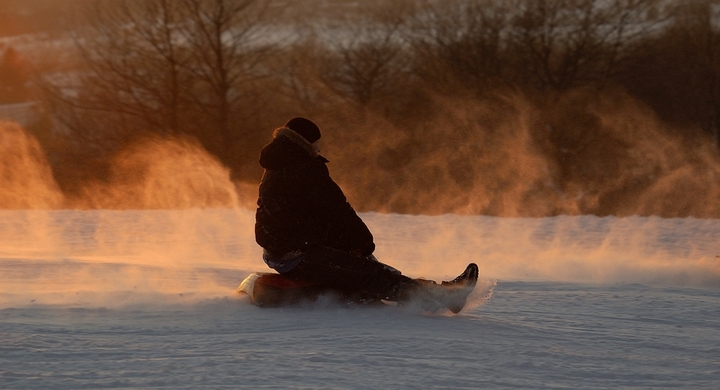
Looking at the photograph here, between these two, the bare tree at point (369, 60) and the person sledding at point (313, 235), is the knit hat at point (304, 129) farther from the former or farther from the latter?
the bare tree at point (369, 60)

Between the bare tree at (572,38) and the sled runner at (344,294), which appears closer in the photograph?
the sled runner at (344,294)

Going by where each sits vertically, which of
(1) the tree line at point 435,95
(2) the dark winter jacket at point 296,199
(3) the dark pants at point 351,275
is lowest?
(3) the dark pants at point 351,275

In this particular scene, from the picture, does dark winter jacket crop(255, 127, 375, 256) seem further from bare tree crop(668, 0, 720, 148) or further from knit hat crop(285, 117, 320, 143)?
bare tree crop(668, 0, 720, 148)

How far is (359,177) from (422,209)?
2.60 meters

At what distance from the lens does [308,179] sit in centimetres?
578

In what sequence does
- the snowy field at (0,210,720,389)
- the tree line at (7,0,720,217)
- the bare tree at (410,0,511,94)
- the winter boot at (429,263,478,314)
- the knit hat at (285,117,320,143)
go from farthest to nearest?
the bare tree at (410,0,511,94), the tree line at (7,0,720,217), the knit hat at (285,117,320,143), the winter boot at (429,263,478,314), the snowy field at (0,210,720,389)

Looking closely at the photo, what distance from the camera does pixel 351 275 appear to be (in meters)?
5.81

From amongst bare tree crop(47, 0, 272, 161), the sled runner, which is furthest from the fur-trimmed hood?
bare tree crop(47, 0, 272, 161)

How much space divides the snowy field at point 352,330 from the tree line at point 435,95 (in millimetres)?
13175

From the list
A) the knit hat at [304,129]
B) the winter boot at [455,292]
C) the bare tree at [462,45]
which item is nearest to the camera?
the winter boot at [455,292]

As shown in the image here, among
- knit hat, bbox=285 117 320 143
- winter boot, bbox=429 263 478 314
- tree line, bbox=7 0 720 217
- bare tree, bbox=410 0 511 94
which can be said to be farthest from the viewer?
bare tree, bbox=410 0 511 94

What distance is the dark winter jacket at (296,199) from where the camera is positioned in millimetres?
5777

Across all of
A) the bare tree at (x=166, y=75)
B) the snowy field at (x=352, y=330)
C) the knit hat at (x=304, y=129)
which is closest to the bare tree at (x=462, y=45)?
the bare tree at (x=166, y=75)

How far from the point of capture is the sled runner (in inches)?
226
